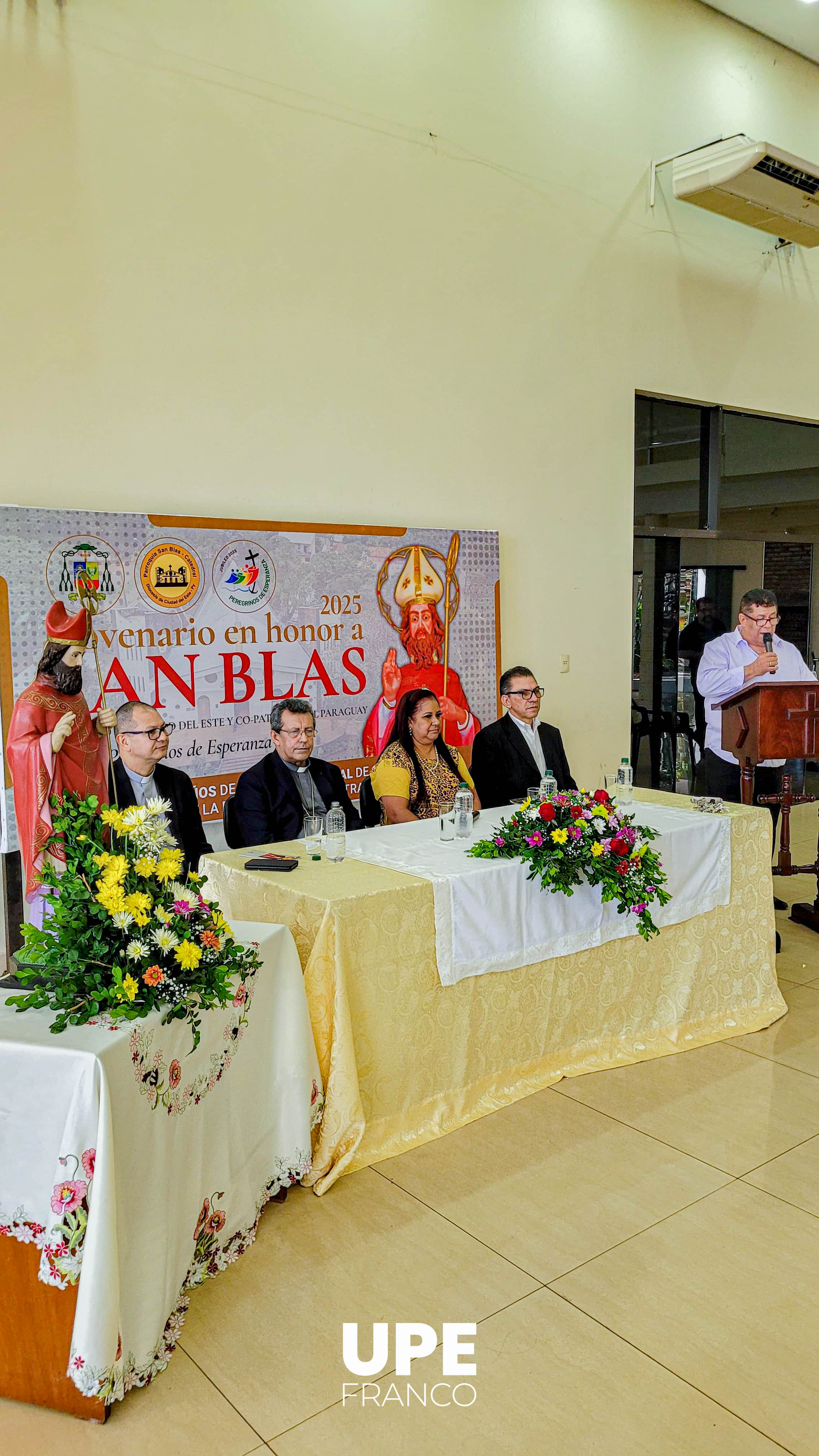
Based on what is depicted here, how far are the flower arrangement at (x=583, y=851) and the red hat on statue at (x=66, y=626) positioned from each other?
185 cm

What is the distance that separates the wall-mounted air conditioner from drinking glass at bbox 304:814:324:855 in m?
4.80

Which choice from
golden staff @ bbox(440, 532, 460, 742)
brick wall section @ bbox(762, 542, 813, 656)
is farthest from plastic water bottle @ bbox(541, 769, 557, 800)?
brick wall section @ bbox(762, 542, 813, 656)

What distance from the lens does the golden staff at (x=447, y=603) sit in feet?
18.5

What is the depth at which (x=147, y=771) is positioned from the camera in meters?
4.48

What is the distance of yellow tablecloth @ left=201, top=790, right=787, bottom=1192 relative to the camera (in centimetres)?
315

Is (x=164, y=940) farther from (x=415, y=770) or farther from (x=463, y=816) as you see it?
(x=415, y=770)

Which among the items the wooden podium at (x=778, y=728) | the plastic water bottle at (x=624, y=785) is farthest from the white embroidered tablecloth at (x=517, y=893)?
the wooden podium at (x=778, y=728)

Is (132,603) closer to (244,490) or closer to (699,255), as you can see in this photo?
(244,490)

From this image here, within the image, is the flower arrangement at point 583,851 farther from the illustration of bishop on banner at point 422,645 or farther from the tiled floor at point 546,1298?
the illustration of bishop on banner at point 422,645

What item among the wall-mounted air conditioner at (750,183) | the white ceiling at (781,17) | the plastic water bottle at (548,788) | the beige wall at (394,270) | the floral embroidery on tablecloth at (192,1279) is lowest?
the floral embroidery on tablecloth at (192,1279)

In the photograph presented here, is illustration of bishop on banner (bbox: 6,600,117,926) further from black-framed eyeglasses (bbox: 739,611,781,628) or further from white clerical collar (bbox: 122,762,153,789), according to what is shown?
black-framed eyeglasses (bbox: 739,611,781,628)

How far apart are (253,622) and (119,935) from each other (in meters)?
2.63

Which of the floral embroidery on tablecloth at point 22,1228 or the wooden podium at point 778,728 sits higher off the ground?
the wooden podium at point 778,728

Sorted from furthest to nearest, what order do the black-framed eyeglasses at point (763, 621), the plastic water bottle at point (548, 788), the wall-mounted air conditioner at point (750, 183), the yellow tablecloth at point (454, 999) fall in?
the black-framed eyeglasses at point (763, 621), the wall-mounted air conditioner at point (750, 183), the plastic water bottle at point (548, 788), the yellow tablecloth at point (454, 999)
